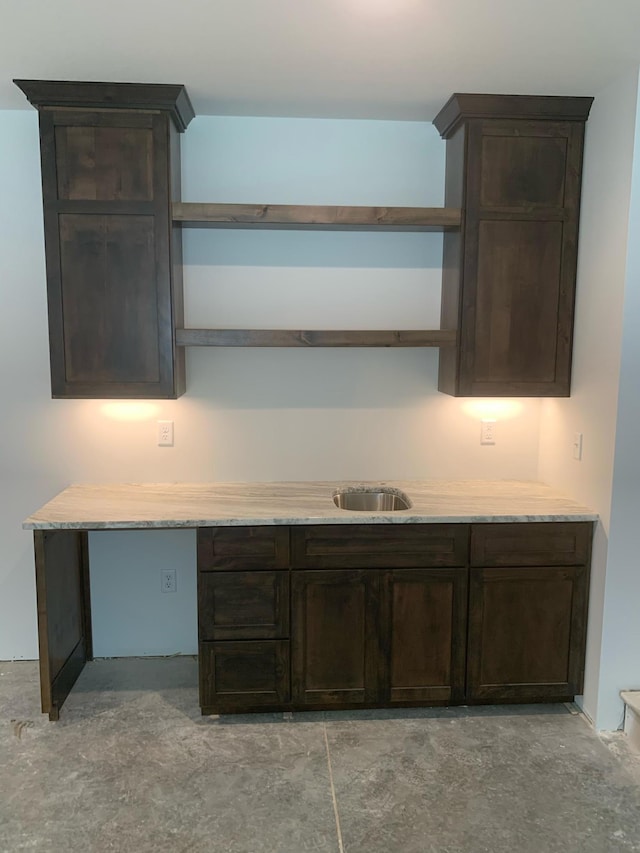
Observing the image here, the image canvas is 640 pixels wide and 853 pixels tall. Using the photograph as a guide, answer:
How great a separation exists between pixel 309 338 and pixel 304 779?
1.68 meters

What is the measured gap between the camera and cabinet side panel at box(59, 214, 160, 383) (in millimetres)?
2592

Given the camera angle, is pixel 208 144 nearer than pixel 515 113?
No

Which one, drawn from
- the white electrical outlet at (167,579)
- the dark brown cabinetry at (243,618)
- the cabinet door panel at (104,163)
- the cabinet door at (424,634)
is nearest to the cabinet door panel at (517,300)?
the cabinet door at (424,634)

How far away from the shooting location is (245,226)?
9.17 feet

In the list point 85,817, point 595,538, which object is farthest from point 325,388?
point 85,817

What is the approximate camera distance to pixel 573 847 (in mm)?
1948

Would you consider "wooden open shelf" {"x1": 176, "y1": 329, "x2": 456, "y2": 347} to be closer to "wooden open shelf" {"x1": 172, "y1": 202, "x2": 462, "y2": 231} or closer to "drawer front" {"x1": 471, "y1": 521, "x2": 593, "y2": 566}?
"wooden open shelf" {"x1": 172, "y1": 202, "x2": 462, "y2": 231}

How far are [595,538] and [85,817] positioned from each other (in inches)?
83.1

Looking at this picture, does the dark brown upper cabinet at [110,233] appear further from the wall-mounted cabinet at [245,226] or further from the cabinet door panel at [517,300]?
the cabinet door panel at [517,300]

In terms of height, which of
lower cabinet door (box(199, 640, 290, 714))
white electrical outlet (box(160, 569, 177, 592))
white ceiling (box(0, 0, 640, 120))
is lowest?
lower cabinet door (box(199, 640, 290, 714))

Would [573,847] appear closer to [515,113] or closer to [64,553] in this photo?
[64,553]

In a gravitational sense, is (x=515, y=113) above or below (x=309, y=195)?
above

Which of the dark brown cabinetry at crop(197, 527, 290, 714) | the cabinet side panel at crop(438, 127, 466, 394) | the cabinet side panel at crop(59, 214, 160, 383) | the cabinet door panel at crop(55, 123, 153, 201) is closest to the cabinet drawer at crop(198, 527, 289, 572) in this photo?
the dark brown cabinetry at crop(197, 527, 290, 714)

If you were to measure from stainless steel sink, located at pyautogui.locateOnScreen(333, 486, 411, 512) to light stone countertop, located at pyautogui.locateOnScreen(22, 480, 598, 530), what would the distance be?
3 cm
